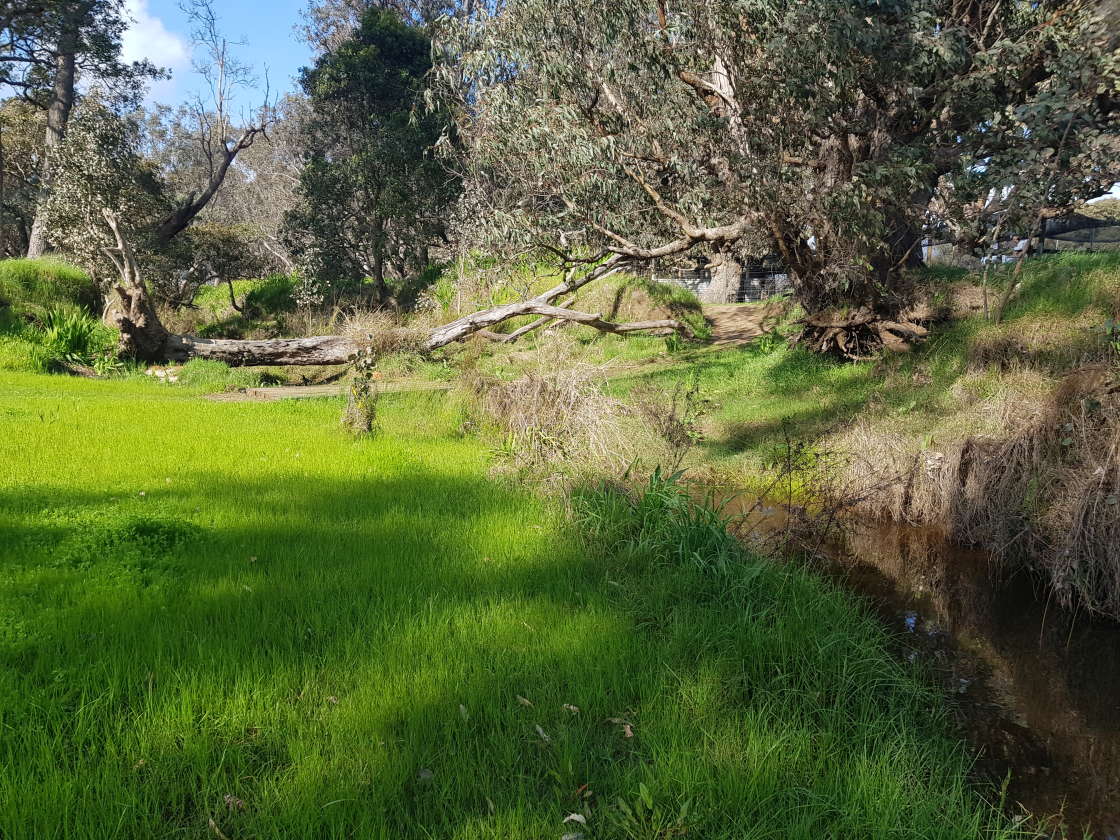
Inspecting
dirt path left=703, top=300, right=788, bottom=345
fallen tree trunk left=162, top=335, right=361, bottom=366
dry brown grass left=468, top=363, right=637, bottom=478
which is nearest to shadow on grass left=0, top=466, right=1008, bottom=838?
dry brown grass left=468, top=363, right=637, bottom=478

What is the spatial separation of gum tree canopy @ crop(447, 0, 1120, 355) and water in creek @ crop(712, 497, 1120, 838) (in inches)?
174

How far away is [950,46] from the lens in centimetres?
822

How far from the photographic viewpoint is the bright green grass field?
259 cm

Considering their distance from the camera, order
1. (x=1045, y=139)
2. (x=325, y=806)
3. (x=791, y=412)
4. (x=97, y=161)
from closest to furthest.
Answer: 1. (x=325, y=806)
2. (x=1045, y=139)
3. (x=791, y=412)
4. (x=97, y=161)

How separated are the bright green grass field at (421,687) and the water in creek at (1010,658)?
41 cm

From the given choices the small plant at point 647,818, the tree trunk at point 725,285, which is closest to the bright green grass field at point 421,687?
the small plant at point 647,818

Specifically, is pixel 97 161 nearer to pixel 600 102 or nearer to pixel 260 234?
pixel 260 234

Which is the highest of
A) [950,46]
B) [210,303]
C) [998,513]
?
[950,46]

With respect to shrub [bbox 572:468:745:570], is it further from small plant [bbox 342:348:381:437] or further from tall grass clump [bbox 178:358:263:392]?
tall grass clump [bbox 178:358:263:392]

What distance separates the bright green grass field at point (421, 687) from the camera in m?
2.59

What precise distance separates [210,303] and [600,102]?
2147cm

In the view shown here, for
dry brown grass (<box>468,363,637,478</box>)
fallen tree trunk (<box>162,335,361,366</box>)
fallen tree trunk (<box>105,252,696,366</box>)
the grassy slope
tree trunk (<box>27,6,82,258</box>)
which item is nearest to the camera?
dry brown grass (<box>468,363,637,478</box>)

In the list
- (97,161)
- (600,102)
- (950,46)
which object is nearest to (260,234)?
(97,161)

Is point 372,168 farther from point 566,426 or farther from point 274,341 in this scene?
point 566,426
